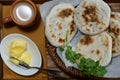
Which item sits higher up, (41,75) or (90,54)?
(90,54)

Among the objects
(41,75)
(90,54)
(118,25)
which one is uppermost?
(118,25)

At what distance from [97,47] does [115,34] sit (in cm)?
8

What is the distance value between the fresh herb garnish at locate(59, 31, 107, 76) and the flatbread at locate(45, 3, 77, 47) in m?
0.05

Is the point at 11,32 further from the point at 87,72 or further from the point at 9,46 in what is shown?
the point at 87,72

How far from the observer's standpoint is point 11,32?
1214 millimetres

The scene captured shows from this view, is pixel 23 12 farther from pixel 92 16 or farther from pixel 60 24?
pixel 92 16

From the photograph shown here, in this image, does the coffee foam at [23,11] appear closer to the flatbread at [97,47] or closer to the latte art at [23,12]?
the latte art at [23,12]

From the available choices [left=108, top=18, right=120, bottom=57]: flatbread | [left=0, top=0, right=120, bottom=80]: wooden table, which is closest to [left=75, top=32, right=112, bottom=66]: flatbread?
[left=108, top=18, right=120, bottom=57]: flatbread

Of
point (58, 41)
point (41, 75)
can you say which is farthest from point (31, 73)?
point (58, 41)

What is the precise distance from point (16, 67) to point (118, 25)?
0.41m

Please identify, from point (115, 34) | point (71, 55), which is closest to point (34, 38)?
point (71, 55)

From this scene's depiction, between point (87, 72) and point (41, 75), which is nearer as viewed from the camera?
point (87, 72)

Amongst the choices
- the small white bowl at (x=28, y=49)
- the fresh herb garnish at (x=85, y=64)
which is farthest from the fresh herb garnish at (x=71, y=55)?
the small white bowl at (x=28, y=49)

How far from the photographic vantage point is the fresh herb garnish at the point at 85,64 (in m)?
1.07
